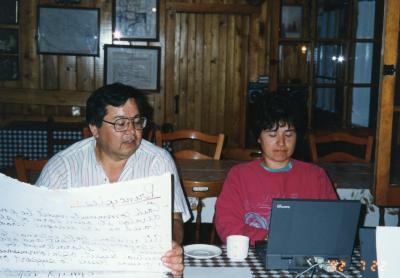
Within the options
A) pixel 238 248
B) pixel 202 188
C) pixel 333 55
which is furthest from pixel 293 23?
pixel 238 248

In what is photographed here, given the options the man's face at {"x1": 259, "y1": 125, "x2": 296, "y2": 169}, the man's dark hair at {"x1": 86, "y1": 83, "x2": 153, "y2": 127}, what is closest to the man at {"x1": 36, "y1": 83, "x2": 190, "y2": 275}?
the man's dark hair at {"x1": 86, "y1": 83, "x2": 153, "y2": 127}

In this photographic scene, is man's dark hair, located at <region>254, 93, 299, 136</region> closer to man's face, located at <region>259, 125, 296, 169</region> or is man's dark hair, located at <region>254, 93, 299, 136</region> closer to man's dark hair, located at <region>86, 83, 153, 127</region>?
man's face, located at <region>259, 125, 296, 169</region>

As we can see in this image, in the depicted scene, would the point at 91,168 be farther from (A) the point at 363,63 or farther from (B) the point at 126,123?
(A) the point at 363,63

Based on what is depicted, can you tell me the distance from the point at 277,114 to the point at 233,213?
42cm

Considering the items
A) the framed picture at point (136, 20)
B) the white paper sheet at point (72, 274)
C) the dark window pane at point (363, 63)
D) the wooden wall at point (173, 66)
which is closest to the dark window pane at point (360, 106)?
the dark window pane at point (363, 63)

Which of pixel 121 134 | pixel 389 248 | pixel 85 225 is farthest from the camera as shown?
pixel 121 134

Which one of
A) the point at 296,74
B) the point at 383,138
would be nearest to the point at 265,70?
the point at 296,74

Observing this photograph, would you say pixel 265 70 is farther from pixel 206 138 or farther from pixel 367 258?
pixel 367 258

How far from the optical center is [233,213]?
186 centimetres

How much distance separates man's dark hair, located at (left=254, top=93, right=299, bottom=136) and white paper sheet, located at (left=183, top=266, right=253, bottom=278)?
67cm

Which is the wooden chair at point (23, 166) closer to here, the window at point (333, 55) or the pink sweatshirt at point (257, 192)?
the pink sweatshirt at point (257, 192)

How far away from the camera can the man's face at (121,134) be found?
69.7 inches

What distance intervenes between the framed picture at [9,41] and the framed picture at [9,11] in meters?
0.10

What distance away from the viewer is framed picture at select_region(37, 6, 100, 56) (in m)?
5.02
